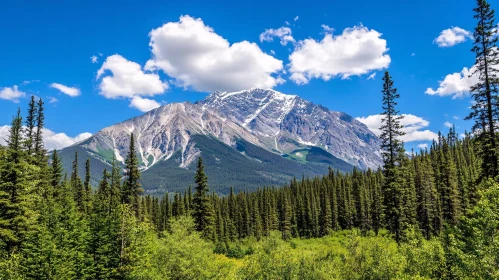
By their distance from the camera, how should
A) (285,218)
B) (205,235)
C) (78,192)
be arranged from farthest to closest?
(285,218), (78,192), (205,235)

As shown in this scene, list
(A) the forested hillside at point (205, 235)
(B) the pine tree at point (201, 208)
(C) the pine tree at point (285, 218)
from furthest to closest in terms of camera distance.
Answer: (C) the pine tree at point (285, 218) < (B) the pine tree at point (201, 208) < (A) the forested hillside at point (205, 235)

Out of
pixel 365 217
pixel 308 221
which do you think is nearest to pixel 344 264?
pixel 365 217

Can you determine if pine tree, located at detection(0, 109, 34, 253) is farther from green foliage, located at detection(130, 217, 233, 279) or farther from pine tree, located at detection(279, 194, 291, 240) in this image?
pine tree, located at detection(279, 194, 291, 240)

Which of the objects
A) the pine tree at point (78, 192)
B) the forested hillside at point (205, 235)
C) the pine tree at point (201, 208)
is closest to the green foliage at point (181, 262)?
the forested hillside at point (205, 235)

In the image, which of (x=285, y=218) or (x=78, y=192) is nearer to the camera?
(x=78, y=192)

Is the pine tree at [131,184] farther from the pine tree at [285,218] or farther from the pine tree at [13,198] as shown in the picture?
the pine tree at [285,218]

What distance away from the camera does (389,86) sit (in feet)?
139

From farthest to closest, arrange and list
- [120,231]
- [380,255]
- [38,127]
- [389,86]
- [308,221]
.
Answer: [308,221] → [38,127] → [120,231] → [389,86] → [380,255]

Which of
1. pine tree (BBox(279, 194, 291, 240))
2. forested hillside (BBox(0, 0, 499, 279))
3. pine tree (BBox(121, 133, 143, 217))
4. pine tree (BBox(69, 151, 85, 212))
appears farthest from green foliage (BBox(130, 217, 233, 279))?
pine tree (BBox(279, 194, 291, 240))

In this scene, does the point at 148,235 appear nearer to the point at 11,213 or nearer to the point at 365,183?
the point at 11,213

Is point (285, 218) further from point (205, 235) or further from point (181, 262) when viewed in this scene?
point (181, 262)

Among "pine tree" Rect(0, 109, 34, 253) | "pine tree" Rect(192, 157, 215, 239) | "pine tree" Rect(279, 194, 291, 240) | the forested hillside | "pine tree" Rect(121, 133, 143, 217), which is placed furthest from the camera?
"pine tree" Rect(279, 194, 291, 240)

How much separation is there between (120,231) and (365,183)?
383 ft

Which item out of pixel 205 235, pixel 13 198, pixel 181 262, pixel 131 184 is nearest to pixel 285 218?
pixel 205 235
